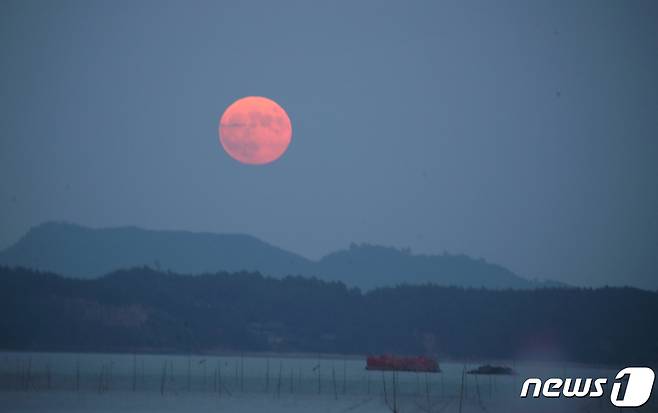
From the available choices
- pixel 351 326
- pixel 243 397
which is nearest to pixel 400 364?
pixel 243 397

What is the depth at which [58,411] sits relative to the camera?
58656 mm

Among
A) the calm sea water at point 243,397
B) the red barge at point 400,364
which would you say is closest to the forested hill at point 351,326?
the red barge at point 400,364

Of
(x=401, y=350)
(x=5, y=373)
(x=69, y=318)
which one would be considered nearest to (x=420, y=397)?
(x=5, y=373)

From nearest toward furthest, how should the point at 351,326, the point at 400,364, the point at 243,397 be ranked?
the point at 243,397 < the point at 400,364 < the point at 351,326

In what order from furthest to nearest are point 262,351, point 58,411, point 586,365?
point 262,351, point 586,365, point 58,411

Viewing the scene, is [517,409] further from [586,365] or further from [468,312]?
[468,312]

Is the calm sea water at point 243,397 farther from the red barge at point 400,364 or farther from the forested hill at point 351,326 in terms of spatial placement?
the forested hill at point 351,326

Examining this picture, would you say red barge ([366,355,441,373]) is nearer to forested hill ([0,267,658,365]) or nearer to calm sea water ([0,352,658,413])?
calm sea water ([0,352,658,413])

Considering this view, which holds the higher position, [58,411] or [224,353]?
[58,411]

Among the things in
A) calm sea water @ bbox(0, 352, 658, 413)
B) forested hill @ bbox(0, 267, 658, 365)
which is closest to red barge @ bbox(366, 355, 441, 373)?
calm sea water @ bbox(0, 352, 658, 413)

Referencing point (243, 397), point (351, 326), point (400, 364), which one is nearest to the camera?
point (243, 397)

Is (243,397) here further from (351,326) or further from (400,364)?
(351,326)

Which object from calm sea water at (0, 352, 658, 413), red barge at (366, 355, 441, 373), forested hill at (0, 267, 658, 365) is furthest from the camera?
forested hill at (0, 267, 658, 365)

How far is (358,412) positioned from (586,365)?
111335 millimetres
